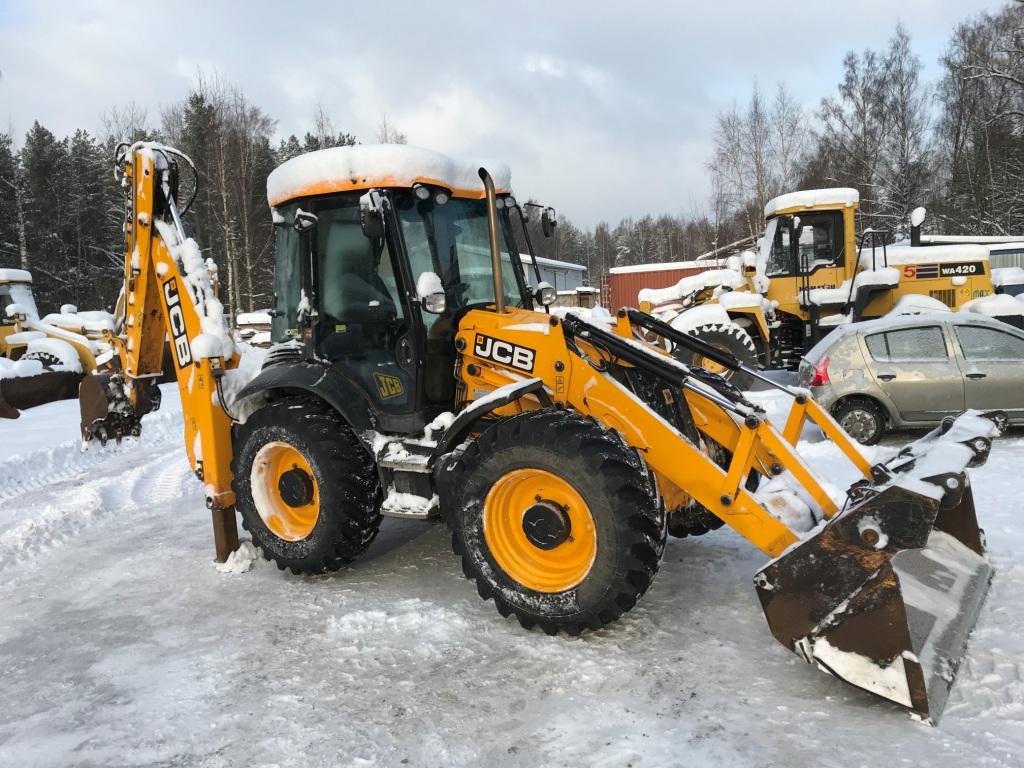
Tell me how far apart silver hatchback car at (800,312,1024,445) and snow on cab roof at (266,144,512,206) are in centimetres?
545

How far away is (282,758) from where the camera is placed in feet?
9.14

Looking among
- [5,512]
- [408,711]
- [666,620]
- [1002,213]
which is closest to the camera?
[408,711]

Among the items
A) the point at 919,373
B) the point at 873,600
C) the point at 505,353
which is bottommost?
the point at 873,600

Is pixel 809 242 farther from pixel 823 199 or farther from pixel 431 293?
pixel 431 293

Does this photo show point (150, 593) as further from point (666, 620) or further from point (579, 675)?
point (666, 620)

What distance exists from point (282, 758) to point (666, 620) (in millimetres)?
1981

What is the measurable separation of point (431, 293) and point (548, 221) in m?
1.39

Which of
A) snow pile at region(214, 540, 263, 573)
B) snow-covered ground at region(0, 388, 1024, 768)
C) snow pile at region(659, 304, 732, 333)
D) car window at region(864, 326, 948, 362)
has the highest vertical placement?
snow pile at region(659, 304, 732, 333)

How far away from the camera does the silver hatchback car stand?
25.1ft

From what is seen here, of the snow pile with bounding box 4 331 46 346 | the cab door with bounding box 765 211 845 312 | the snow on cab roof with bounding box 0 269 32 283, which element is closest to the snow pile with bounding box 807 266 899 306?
the cab door with bounding box 765 211 845 312

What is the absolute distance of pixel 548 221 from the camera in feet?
16.6

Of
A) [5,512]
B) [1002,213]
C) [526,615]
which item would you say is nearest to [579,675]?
[526,615]

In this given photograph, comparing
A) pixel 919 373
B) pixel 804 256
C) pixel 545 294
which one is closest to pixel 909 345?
pixel 919 373

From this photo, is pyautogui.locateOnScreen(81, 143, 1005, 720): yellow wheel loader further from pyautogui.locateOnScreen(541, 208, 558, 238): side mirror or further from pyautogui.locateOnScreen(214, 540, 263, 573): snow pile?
pyautogui.locateOnScreen(541, 208, 558, 238): side mirror
